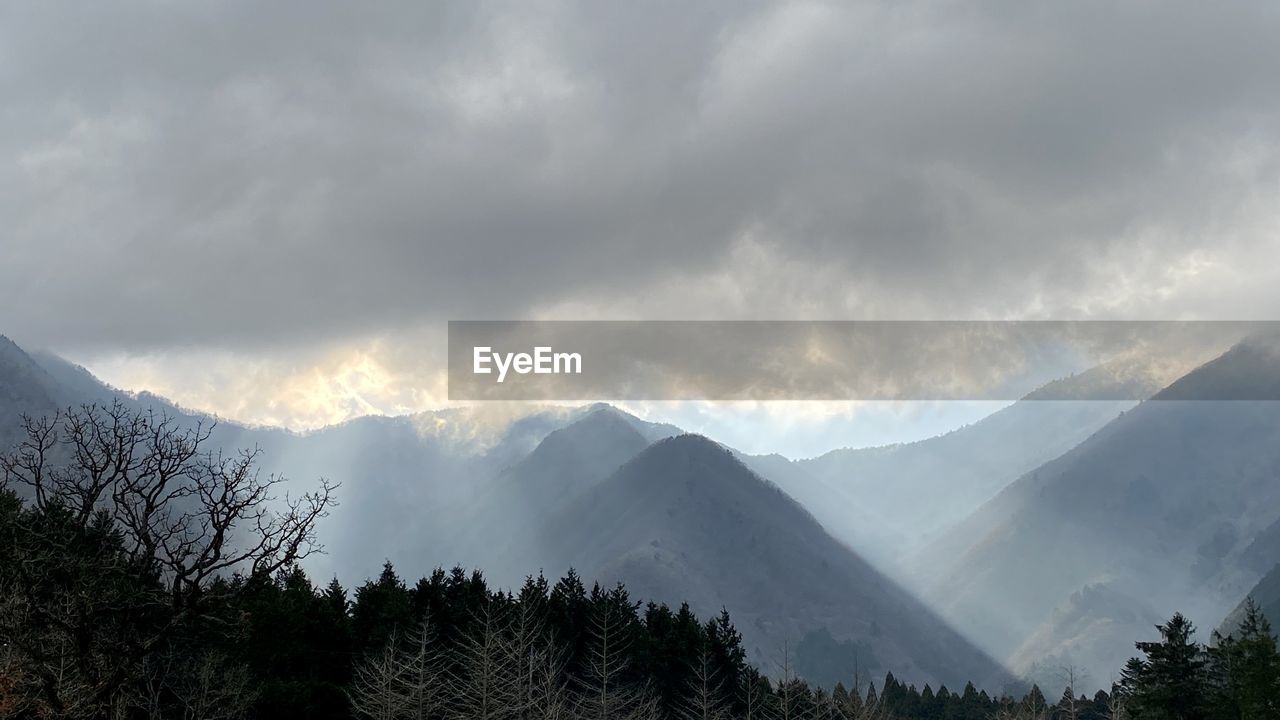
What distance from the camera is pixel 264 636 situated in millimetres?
68500

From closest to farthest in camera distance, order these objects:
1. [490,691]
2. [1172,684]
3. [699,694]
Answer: [490,691]
[1172,684]
[699,694]

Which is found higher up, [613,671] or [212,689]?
[212,689]

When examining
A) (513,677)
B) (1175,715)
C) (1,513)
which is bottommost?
(1175,715)

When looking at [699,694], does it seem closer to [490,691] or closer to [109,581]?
[490,691]

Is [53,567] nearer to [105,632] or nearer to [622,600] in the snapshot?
[105,632]

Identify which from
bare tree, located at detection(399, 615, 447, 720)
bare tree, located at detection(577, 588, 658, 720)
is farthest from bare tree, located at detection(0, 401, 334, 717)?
bare tree, located at detection(577, 588, 658, 720)

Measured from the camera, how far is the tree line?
4122 centimetres

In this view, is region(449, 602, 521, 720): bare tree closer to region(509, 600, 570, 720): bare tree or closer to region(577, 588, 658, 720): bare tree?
region(509, 600, 570, 720): bare tree

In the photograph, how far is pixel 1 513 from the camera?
59.2 m

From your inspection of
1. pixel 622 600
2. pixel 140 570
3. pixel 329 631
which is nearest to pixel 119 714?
pixel 140 570

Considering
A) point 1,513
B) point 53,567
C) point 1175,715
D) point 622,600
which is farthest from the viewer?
point 622,600

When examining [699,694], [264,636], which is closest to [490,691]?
[264,636]

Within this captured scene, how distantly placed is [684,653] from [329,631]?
36.1 meters

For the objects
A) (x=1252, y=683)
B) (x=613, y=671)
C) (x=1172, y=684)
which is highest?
(x=613, y=671)
